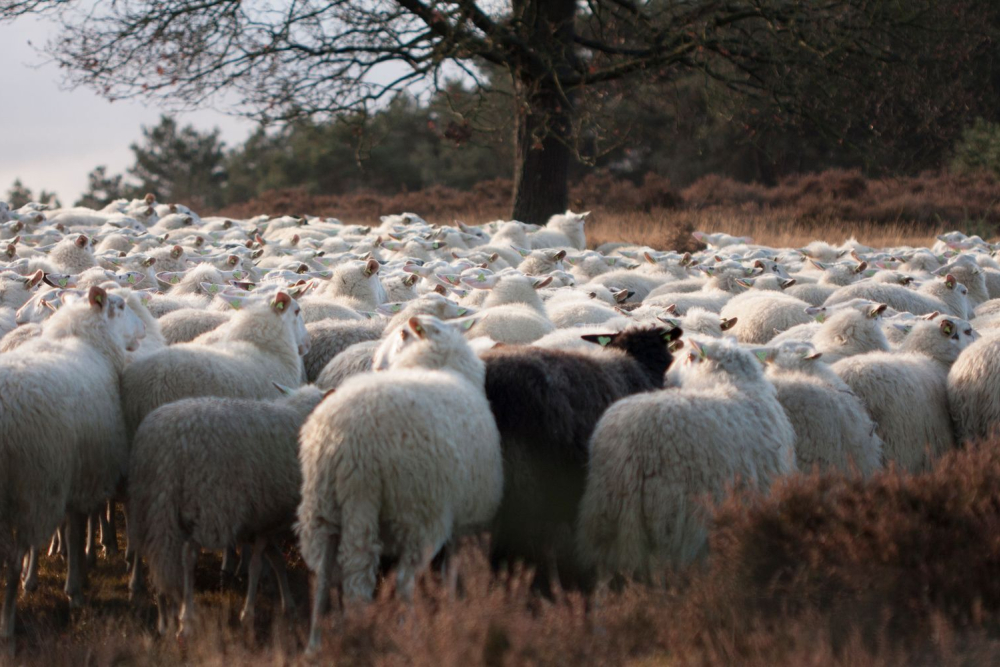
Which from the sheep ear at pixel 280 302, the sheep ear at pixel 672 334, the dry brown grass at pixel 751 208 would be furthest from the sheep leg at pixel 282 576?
the dry brown grass at pixel 751 208

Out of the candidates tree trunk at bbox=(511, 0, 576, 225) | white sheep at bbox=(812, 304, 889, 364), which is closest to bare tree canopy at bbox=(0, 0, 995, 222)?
tree trunk at bbox=(511, 0, 576, 225)

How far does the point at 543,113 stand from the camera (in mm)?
15312

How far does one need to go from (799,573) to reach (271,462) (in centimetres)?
230

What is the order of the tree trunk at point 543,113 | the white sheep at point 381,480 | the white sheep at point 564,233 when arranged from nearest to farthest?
the white sheep at point 381,480, the white sheep at point 564,233, the tree trunk at point 543,113

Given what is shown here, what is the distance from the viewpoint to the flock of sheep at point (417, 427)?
4.14 meters

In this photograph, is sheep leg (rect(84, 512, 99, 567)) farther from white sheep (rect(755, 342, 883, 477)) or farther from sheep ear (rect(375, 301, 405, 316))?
white sheep (rect(755, 342, 883, 477))

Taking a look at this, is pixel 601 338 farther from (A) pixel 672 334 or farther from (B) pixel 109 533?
(B) pixel 109 533

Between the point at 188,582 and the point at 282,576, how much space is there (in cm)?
48

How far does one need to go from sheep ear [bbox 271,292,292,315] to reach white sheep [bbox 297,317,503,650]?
2.04 m

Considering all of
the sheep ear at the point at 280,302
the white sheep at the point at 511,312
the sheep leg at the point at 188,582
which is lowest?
the sheep leg at the point at 188,582

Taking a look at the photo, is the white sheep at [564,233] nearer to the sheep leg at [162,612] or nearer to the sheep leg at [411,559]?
the sheep leg at [162,612]

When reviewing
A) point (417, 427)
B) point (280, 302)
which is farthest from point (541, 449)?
point (280, 302)

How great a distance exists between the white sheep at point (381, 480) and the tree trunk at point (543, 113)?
10.5 m

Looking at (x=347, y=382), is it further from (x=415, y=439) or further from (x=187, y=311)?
(x=187, y=311)
